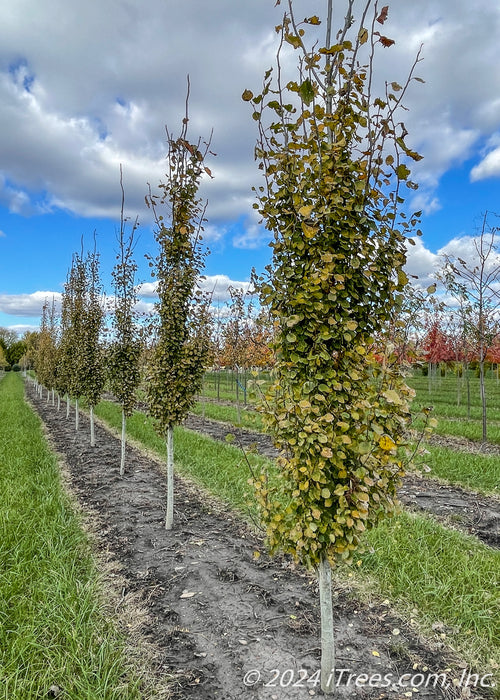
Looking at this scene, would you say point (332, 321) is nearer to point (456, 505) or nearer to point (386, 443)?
point (386, 443)

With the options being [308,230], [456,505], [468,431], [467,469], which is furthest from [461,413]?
[308,230]

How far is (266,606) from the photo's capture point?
150 inches

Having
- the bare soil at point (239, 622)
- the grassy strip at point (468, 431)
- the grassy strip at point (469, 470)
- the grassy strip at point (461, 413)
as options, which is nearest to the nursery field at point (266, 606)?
the bare soil at point (239, 622)

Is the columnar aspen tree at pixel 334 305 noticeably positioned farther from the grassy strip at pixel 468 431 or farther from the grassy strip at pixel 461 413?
the grassy strip at pixel 461 413

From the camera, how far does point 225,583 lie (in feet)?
13.9

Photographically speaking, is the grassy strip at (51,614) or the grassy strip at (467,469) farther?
the grassy strip at (467,469)

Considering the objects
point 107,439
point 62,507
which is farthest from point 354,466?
point 107,439

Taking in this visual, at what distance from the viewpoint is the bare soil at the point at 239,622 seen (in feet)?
9.55

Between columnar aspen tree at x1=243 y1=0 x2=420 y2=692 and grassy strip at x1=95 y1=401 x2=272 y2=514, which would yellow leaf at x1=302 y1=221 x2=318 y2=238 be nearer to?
columnar aspen tree at x1=243 y1=0 x2=420 y2=692

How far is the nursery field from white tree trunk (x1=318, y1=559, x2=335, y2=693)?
107 millimetres

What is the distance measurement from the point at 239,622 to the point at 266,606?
34 centimetres

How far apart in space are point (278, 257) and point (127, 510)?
16.7ft

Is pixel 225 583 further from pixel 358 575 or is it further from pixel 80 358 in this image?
pixel 80 358

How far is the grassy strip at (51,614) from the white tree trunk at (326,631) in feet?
4.13
